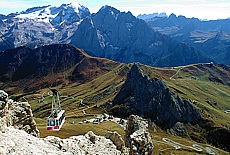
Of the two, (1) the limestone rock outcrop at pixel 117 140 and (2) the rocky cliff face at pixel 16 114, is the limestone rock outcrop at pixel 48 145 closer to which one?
(2) the rocky cliff face at pixel 16 114

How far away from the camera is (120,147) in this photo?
42531mm

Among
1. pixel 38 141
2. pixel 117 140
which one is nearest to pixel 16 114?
pixel 38 141

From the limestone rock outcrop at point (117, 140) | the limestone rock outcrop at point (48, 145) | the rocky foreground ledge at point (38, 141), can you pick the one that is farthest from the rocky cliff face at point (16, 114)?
the limestone rock outcrop at point (117, 140)

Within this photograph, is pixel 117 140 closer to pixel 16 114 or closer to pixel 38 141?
pixel 16 114

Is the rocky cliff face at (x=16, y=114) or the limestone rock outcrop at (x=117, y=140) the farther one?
the limestone rock outcrop at (x=117, y=140)

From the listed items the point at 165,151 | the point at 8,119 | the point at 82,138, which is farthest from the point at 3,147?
the point at 165,151

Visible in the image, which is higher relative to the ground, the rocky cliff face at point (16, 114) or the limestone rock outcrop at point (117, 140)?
the rocky cliff face at point (16, 114)

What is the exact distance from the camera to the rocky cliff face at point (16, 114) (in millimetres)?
33125

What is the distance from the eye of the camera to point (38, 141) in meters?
30.3

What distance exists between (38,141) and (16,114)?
9.61 metres

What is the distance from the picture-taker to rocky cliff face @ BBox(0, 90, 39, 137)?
3312 cm

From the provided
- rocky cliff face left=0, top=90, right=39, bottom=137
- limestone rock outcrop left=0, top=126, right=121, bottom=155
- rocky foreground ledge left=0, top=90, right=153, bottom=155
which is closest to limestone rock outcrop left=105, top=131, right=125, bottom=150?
rocky foreground ledge left=0, top=90, right=153, bottom=155

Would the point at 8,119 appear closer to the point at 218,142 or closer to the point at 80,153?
the point at 80,153

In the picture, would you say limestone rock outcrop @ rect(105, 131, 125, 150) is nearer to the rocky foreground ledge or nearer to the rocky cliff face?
the rocky foreground ledge
